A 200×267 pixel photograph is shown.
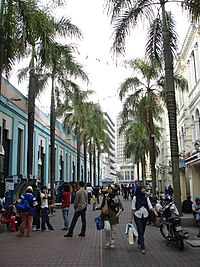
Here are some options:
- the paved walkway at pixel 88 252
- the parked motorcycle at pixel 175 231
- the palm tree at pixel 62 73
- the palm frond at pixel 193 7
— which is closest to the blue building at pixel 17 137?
the palm tree at pixel 62 73

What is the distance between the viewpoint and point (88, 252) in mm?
8375

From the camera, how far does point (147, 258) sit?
300 inches

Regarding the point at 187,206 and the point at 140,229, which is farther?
the point at 187,206

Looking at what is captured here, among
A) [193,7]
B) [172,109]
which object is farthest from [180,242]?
[193,7]

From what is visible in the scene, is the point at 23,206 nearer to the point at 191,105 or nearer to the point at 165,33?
the point at 165,33

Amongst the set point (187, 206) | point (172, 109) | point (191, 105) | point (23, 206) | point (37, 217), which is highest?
point (191, 105)

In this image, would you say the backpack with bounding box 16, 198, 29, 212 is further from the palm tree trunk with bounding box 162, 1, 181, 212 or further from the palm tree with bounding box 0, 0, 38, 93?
the palm tree trunk with bounding box 162, 1, 181, 212

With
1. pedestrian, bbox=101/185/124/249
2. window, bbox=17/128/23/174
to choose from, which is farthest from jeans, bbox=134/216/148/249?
window, bbox=17/128/23/174

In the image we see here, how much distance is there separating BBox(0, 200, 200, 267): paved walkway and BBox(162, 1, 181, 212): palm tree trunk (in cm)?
193

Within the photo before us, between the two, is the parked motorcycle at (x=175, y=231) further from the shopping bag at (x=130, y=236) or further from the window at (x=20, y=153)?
the window at (x=20, y=153)

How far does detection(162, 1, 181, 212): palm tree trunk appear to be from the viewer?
1231 cm

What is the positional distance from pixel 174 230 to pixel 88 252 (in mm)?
2309

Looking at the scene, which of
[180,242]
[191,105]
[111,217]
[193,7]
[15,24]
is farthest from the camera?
[191,105]

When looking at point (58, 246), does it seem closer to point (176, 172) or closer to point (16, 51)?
point (176, 172)
